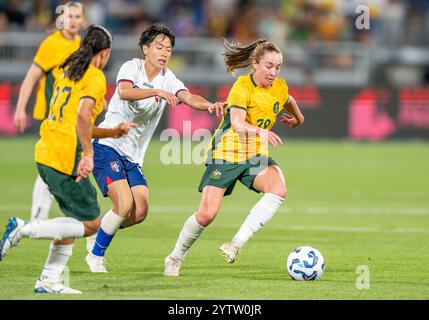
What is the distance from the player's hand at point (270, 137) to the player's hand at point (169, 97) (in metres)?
0.77

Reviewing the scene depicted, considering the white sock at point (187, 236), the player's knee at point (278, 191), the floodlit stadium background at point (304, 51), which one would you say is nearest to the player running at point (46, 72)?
the white sock at point (187, 236)

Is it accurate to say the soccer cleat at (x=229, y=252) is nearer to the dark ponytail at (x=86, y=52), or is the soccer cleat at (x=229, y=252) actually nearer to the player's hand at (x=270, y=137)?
the player's hand at (x=270, y=137)

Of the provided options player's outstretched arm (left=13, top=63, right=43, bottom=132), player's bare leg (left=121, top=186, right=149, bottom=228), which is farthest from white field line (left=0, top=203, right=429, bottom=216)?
player's bare leg (left=121, top=186, right=149, bottom=228)

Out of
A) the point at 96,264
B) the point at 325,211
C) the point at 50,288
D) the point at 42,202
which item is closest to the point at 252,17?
the point at 325,211

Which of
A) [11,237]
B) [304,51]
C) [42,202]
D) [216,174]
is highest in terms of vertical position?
[304,51]

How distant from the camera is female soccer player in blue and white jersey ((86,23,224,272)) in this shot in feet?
30.3

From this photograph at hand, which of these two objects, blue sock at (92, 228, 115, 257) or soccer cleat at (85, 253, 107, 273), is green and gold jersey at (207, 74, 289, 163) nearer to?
blue sock at (92, 228, 115, 257)

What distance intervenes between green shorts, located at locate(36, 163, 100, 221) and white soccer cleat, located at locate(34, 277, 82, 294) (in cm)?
54

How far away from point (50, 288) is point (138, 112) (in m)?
2.43

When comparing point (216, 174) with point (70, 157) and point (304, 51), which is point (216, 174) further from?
point (304, 51)

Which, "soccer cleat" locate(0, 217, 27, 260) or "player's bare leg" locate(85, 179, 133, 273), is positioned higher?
"player's bare leg" locate(85, 179, 133, 273)

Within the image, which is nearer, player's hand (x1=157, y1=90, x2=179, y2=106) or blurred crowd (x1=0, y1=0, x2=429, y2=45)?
player's hand (x1=157, y1=90, x2=179, y2=106)

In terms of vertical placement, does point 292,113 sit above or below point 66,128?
above

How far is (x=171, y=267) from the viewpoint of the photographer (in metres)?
9.12
